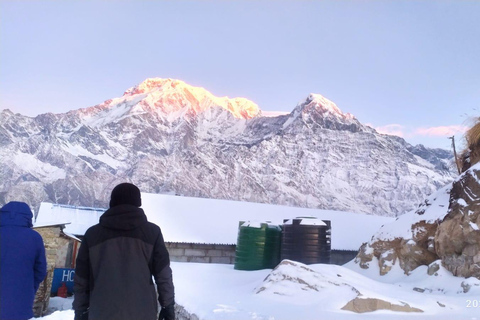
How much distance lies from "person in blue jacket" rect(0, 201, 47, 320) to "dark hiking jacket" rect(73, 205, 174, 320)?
668 mm

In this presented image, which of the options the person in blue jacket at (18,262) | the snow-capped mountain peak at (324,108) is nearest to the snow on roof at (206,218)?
the person in blue jacket at (18,262)

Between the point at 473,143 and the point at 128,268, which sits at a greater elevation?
the point at 473,143

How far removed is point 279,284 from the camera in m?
7.27

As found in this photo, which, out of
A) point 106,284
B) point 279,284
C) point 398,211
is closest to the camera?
point 106,284

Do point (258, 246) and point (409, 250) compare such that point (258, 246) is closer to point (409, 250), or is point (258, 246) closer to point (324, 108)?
point (409, 250)

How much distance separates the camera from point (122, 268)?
2945 millimetres

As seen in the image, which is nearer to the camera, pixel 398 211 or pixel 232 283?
pixel 232 283

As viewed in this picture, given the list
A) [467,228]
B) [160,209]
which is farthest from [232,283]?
[160,209]

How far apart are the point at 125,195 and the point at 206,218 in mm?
14867

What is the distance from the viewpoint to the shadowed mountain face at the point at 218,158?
287 feet

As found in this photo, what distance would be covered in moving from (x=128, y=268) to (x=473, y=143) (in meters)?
9.78

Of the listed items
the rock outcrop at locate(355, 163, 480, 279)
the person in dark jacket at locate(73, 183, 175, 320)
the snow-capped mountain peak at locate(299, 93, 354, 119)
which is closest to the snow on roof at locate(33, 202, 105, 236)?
the rock outcrop at locate(355, 163, 480, 279)

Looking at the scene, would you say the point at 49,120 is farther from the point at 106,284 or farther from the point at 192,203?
the point at 106,284

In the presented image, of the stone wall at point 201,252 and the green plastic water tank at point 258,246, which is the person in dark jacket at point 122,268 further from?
the stone wall at point 201,252
